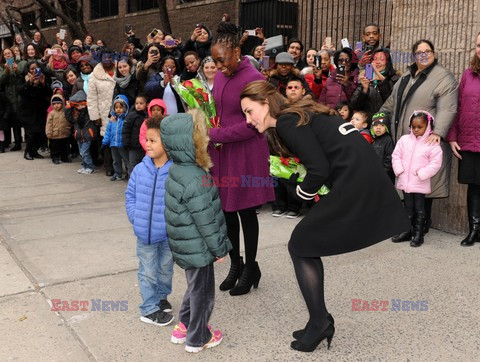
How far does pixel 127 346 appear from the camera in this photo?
3.44m

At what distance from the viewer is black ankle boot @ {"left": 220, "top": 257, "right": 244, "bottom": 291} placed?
4352 mm

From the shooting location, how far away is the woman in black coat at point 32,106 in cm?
1045

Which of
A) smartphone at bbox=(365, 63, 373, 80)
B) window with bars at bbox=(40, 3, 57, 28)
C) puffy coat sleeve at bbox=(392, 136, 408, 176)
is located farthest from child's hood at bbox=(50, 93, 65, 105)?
window with bars at bbox=(40, 3, 57, 28)

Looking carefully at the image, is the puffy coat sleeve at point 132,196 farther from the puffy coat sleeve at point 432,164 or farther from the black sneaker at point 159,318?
the puffy coat sleeve at point 432,164

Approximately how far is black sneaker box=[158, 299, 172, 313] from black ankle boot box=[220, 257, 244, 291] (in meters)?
0.57

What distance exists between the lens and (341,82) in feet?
22.6

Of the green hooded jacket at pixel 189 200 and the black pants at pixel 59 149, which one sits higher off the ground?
the green hooded jacket at pixel 189 200

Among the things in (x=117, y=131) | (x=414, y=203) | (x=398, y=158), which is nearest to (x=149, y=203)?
(x=398, y=158)

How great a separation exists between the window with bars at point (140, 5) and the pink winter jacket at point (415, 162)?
17641mm

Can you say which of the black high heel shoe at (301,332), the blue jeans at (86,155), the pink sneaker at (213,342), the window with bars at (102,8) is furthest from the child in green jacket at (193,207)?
the window with bars at (102,8)

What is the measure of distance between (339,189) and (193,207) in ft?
2.76

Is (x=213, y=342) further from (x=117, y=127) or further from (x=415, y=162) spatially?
(x=117, y=127)

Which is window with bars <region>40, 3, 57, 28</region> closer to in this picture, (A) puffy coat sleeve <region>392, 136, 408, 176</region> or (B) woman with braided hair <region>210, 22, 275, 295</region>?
(A) puffy coat sleeve <region>392, 136, 408, 176</region>

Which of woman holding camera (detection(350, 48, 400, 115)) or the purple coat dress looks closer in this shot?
the purple coat dress
